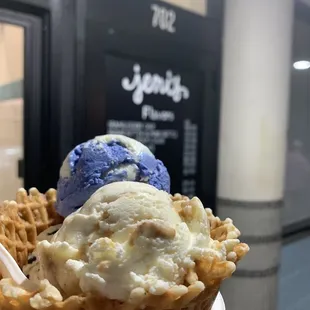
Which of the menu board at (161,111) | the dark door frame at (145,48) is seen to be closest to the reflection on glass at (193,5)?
the dark door frame at (145,48)

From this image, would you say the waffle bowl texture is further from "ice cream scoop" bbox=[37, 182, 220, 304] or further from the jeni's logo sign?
the jeni's logo sign

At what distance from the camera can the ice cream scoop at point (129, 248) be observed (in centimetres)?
39

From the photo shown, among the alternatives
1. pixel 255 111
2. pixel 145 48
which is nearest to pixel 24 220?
pixel 145 48

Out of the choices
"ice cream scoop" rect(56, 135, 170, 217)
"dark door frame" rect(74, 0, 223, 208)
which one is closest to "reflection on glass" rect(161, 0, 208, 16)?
"dark door frame" rect(74, 0, 223, 208)

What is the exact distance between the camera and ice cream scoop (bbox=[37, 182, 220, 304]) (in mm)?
387

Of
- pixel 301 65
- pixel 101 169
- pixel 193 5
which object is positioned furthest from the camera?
pixel 301 65

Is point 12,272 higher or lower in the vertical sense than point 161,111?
lower

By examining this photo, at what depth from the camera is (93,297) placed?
0.38 metres

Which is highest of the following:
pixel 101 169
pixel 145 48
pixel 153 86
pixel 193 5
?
pixel 193 5

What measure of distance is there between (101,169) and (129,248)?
22 cm

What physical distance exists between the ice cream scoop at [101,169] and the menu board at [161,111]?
1.09 metres

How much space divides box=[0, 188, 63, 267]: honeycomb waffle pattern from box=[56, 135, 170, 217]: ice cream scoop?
0.08 feet

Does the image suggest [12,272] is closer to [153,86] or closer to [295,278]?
[295,278]

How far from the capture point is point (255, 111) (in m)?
2.11
